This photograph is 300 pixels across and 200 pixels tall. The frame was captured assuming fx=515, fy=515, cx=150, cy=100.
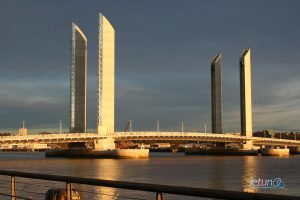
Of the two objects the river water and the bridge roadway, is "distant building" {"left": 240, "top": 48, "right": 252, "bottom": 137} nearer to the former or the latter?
the bridge roadway

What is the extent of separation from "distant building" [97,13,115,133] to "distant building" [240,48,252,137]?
4078 centimetres

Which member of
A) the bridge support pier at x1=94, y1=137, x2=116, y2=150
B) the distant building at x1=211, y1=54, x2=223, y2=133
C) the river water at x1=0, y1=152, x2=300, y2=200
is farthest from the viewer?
the distant building at x1=211, y1=54, x2=223, y2=133

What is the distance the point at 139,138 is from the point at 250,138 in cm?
3942

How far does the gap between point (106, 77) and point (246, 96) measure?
42.6 metres

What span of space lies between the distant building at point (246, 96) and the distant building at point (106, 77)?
134 feet

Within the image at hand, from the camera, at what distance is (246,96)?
5113 inches

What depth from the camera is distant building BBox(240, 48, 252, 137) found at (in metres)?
130

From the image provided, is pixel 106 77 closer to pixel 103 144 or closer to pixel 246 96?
pixel 103 144

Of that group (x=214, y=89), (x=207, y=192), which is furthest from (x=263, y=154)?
(x=207, y=192)

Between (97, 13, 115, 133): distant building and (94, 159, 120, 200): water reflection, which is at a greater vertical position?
(97, 13, 115, 133): distant building

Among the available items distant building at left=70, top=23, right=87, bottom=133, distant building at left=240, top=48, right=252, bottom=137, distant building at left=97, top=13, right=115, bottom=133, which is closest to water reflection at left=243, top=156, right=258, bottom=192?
distant building at left=97, top=13, right=115, bottom=133

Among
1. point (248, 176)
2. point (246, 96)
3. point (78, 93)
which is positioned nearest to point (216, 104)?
point (246, 96)

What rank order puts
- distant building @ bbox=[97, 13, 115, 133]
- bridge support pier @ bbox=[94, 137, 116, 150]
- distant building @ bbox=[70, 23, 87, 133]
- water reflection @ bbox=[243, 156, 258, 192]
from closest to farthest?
1. water reflection @ bbox=[243, 156, 258, 192]
2. distant building @ bbox=[97, 13, 115, 133]
3. bridge support pier @ bbox=[94, 137, 116, 150]
4. distant building @ bbox=[70, 23, 87, 133]

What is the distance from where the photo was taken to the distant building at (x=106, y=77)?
10162 cm
